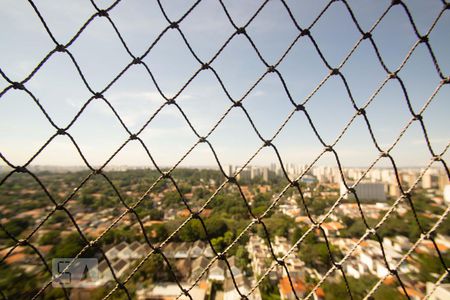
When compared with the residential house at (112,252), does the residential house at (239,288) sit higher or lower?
lower

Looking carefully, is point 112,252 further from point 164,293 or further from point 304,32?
point 304,32

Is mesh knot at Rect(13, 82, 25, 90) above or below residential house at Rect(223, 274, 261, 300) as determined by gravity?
above

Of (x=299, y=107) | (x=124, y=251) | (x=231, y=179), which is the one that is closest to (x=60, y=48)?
(x=231, y=179)

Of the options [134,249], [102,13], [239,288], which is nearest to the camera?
Answer: [102,13]

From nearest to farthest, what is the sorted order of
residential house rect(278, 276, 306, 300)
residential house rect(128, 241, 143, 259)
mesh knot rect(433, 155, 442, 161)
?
mesh knot rect(433, 155, 442, 161), residential house rect(278, 276, 306, 300), residential house rect(128, 241, 143, 259)

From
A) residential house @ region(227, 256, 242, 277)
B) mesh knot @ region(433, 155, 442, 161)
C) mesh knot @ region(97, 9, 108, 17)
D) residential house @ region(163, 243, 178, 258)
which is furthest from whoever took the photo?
residential house @ region(163, 243, 178, 258)

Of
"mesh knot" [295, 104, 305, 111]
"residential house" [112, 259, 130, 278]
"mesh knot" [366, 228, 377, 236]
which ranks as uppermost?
"mesh knot" [295, 104, 305, 111]

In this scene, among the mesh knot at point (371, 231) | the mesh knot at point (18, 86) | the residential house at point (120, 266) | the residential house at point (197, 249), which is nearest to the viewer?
the mesh knot at point (18, 86)

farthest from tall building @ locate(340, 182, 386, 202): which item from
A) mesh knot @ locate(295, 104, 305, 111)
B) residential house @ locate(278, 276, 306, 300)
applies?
mesh knot @ locate(295, 104, 305, 111)

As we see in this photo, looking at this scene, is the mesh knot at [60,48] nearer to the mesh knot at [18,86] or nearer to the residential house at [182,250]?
the mesh knot at [18,86]

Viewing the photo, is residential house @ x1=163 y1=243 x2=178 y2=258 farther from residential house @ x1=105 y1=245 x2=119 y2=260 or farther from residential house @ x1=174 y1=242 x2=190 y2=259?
residential house @ x1=105 y1=245 x2=119 y2=260

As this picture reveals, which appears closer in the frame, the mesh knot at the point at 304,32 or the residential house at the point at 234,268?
the mesh knot at the point at 304,32

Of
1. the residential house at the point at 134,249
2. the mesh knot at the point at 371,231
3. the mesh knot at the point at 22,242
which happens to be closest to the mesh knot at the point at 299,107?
the mesh knot at the point at 371,231

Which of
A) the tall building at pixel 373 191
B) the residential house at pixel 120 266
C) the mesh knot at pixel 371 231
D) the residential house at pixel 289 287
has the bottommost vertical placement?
the residential house at pixel 289 287
